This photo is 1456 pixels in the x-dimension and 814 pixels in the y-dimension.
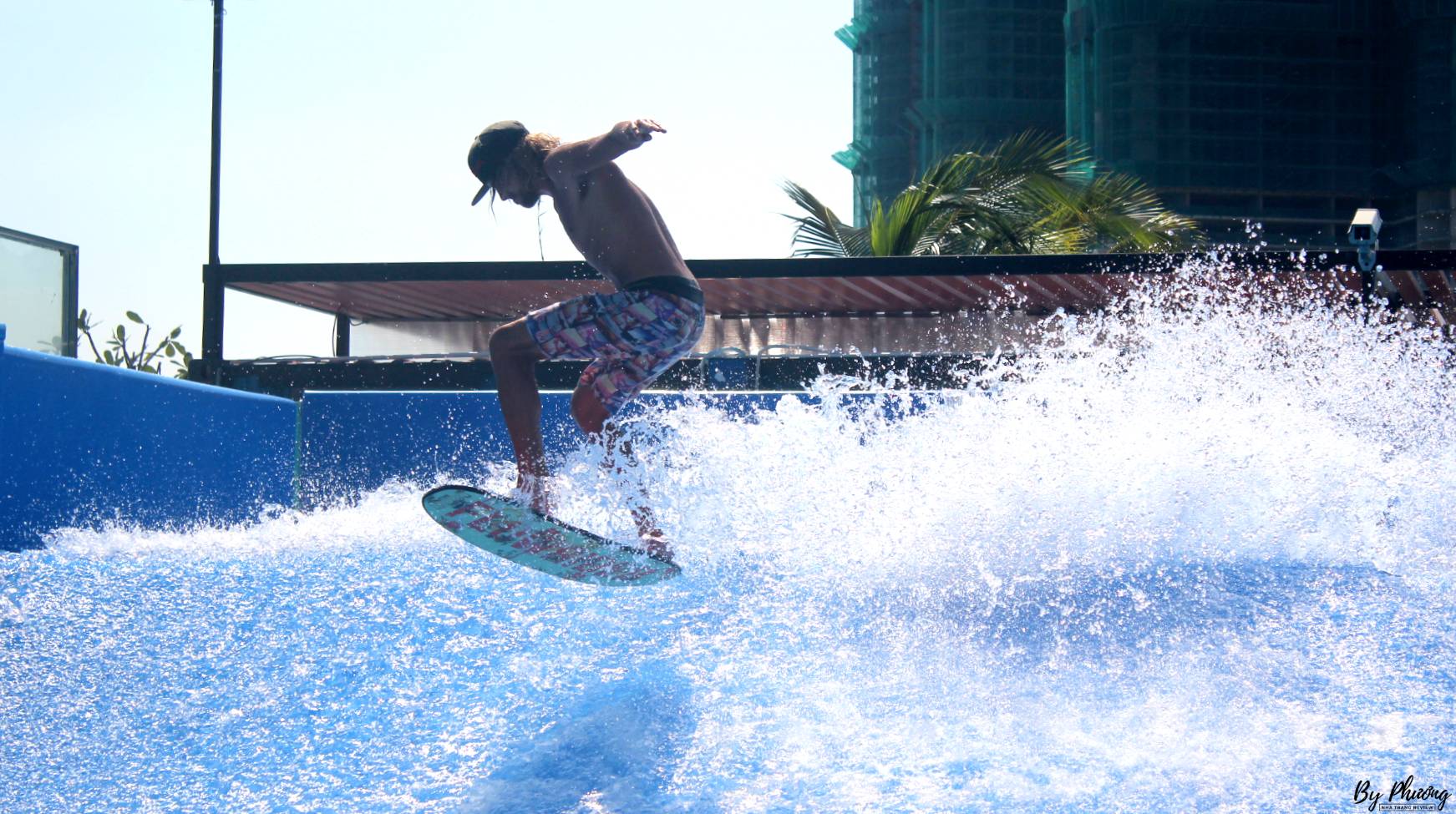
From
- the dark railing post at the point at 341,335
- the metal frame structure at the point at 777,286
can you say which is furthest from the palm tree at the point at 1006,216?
the dark railing post at the point at 341,335

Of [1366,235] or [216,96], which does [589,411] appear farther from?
[216,96]

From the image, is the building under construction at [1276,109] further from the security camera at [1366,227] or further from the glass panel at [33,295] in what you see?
the glass panel at [33,295]

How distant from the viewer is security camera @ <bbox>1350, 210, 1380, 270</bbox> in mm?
11664

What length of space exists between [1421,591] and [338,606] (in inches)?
142

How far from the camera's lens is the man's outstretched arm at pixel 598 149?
4230 millimetres

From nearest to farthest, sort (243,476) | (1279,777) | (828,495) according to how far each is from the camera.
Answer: (1279,777), (828,495), (243,476)

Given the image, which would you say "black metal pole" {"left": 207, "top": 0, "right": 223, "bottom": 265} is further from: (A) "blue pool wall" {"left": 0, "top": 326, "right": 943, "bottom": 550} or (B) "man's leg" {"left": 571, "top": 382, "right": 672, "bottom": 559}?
(B) "man's leg" {"left": 571, "top": 382, "right": 672, "bottom": 559}

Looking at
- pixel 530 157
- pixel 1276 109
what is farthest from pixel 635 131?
pixel 1276 109

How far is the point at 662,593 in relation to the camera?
452 cm

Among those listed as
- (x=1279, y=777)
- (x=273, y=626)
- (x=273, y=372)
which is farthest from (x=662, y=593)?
(x=273, y=372)

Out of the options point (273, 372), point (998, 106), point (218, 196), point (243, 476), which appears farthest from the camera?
point (998, 106)

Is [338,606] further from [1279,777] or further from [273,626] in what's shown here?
[1279,777]

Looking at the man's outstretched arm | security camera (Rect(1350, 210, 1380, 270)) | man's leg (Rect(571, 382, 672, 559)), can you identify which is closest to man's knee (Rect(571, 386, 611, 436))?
man's leg (Rect(571, 382, 672, 559))

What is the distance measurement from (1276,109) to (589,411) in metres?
54.8
